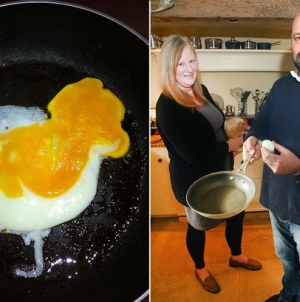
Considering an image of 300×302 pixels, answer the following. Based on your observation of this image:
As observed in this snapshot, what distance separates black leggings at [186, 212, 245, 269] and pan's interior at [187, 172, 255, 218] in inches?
2.2

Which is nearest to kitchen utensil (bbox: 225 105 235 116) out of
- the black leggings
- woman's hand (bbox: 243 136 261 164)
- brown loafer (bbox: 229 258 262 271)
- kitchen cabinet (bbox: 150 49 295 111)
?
kitchen cabinet (bbox: 150 49 295 111)

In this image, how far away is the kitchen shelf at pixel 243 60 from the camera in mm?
1295

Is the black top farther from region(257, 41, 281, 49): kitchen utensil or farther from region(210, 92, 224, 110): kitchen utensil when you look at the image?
region(257, 41, 281, 49): kitchen utensil

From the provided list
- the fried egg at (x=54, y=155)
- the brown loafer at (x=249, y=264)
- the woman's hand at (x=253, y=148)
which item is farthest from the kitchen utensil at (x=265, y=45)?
the brown loafer at (x=249, y=264)

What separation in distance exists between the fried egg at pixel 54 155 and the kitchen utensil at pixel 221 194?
14.3 inches

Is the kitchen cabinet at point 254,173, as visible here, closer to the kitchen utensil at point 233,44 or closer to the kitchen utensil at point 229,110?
the kitchen utensil at point 229,110

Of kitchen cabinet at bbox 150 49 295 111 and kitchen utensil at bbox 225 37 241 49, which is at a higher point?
kitchen utensil at bbox 225 37 241 49

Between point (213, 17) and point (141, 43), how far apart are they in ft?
1.05

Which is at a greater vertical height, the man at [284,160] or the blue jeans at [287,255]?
the man at [284,160]

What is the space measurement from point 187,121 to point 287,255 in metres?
0.70

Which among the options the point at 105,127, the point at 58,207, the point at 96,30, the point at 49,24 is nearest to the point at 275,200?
the point at 105,127

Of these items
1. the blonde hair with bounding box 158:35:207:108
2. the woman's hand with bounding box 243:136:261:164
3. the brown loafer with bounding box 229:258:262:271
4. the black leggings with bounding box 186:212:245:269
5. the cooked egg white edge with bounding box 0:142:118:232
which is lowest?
the brown loafer with bounding box 229:258:262:271

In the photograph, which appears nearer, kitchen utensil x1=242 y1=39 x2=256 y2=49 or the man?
the man

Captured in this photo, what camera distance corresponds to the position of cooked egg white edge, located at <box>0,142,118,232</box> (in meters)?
1.38
